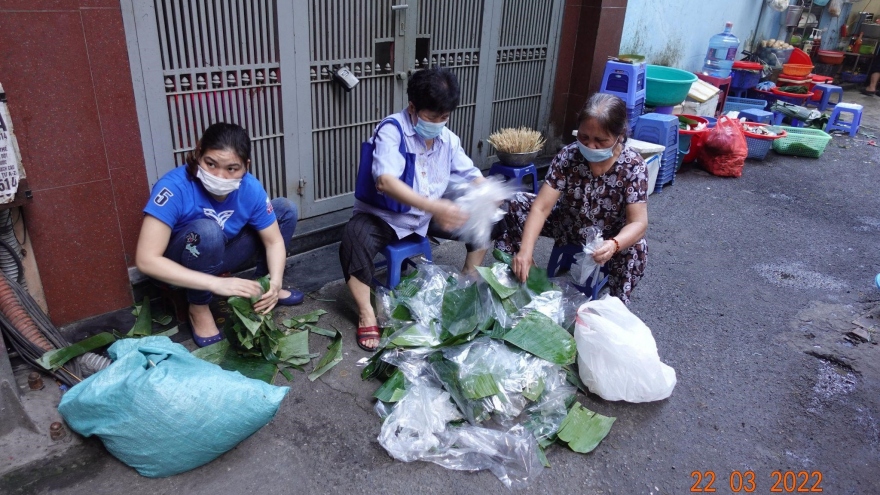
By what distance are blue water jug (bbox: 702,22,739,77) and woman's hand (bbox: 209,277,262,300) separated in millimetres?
7360

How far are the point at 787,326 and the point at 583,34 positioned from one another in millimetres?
3007

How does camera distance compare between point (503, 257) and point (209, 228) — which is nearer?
point (209, 228)

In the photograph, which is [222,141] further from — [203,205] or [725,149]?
[725,149]

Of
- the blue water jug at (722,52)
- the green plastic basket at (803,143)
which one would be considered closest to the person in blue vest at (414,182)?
the green plastic basket at (803,143)

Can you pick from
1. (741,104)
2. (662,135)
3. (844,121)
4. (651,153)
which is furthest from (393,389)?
(844,121)

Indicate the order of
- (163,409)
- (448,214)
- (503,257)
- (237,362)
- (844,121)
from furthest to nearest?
(844,121), (503,257), (448,214), (237,362), (163,409)

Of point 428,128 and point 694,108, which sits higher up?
point 428,128

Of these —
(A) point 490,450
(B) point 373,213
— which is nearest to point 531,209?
(B) point 373,213

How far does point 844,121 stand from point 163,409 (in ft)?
30.2

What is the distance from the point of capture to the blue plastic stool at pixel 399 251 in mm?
2922

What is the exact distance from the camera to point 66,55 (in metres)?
2.31

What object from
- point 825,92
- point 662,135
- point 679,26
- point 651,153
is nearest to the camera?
point 651,153

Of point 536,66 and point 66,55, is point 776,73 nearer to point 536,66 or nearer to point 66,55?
point 536,66

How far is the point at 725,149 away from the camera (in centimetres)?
581
